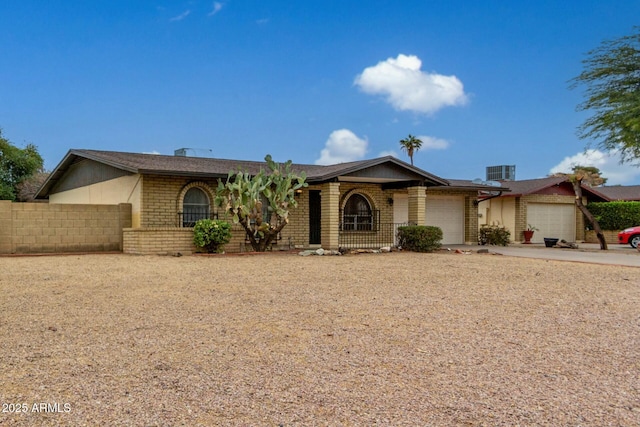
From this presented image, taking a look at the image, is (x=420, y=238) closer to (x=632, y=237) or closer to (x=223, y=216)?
(x=223, y=216)

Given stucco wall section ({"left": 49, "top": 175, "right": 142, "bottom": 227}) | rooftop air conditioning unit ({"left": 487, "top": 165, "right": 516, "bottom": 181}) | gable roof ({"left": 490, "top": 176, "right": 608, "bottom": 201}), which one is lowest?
stucco wall section ({"left": 49, "top": 175, "right": 142, "bottom": 227})

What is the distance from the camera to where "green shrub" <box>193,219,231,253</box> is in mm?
16328

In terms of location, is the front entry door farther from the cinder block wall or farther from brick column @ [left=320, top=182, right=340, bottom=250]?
the cinder block wall

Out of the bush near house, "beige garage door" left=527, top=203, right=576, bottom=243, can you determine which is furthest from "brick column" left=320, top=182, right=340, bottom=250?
the bush near house

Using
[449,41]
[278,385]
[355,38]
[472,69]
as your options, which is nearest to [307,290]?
[278,385]

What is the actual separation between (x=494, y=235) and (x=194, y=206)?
1265 cm

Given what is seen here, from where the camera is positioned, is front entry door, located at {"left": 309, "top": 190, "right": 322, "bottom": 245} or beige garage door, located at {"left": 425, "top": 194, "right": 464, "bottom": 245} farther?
beige garage door, located at {"left": 425, "top": 194, "right": 464, "bottom": 245}

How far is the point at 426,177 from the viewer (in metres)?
19.9

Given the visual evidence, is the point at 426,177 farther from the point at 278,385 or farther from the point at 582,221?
the point at 278,385

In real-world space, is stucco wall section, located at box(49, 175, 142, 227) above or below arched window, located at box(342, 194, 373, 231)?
above

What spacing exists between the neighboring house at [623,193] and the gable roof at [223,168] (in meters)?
20.8

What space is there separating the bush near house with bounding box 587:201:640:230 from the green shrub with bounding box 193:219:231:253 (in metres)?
19.7

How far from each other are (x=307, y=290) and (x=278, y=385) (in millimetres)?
4820

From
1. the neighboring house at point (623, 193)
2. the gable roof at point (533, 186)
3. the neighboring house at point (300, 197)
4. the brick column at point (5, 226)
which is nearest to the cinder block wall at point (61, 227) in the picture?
the brick column at point (5, 226)
